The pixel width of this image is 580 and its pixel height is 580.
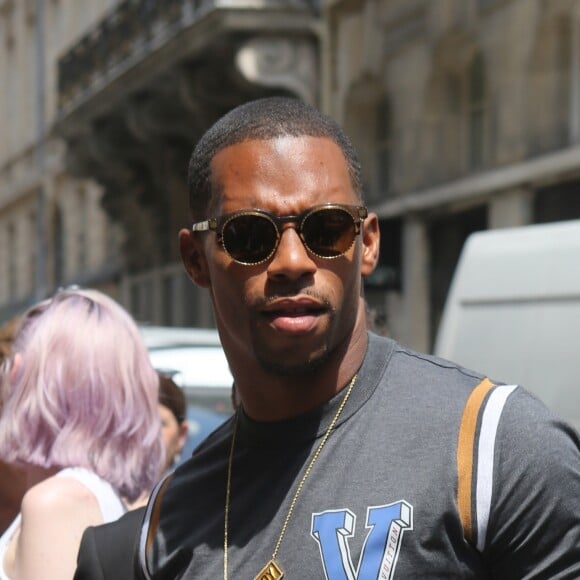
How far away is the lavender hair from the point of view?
2924 mm

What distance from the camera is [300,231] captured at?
5.83 feet

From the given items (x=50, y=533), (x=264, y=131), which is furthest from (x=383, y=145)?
(x=264, y=131)

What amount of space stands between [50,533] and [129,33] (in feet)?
54.7

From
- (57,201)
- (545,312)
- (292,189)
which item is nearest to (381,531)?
(292,189)

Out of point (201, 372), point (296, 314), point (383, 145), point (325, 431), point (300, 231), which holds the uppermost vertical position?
point (383, 145)

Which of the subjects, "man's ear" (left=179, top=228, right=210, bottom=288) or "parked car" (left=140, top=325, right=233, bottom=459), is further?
"parked car" (left=140, top=325, right=233, bottom=459)

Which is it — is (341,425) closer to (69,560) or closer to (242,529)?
(242,529)

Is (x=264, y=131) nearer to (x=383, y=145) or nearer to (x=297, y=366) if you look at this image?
(x=297, y=366)

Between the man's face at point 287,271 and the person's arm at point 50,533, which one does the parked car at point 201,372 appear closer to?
the person's arm at point 50,533

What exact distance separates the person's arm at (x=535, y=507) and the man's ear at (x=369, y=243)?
0.39 m

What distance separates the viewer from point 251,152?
181 cm

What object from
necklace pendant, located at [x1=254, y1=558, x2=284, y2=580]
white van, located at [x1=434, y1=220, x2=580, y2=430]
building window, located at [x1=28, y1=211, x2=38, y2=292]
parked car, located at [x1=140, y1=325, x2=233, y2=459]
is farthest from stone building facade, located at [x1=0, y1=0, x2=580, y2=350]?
necklace pendant, located at [x1=254, y1=558, x2=284, y2=580]

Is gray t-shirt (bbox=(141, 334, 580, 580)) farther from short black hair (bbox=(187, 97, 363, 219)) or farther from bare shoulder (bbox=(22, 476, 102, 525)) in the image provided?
bare shoulder (bbox=(22, 476, 102, 525))

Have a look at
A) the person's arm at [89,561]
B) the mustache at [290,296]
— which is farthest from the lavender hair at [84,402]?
the mustache at [290,296]
